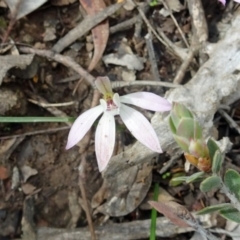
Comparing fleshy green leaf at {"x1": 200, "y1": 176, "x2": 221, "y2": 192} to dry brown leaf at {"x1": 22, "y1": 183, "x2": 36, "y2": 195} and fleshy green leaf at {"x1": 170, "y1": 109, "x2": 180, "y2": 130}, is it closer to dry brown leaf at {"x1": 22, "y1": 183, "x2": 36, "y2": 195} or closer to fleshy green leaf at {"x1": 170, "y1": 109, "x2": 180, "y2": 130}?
fleshy green leaf at {"x1": 170, "y1": 109, "x2": 180, "y2": 130}

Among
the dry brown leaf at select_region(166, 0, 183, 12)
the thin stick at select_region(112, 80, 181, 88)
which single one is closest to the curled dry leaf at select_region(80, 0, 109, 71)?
the thin stick at select_region(112, 80, 181, 88)

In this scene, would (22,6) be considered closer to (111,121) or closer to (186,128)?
(111,121)

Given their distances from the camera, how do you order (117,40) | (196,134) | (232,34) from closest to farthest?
1. (196,134)
2. (232,34)
3. (117,40)

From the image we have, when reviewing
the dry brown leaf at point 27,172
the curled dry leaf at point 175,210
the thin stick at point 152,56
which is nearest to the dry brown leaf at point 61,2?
the thin stick at point 152,56

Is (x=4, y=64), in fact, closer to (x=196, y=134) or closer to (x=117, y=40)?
(x=117, y=40)

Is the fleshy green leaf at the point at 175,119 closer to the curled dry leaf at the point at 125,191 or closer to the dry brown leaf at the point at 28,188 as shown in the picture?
the curled dry leaf at the point at 125,191

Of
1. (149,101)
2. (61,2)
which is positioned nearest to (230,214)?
(149,101)

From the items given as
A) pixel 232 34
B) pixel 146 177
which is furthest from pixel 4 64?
pixel 232 34
